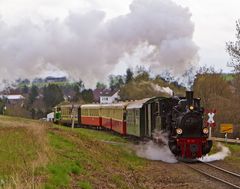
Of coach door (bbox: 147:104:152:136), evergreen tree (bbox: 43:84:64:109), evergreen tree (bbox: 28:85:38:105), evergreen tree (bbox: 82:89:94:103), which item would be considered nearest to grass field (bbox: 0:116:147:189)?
coach door (bbox: 147:104:152:136)

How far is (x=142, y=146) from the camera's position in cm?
2673

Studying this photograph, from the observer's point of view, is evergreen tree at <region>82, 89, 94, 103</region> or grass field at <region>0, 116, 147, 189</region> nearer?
grass field at <region>0, 116, 147, 189</region>

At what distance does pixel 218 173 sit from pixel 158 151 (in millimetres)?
6318

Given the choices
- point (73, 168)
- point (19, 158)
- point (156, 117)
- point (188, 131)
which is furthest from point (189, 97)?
point (19, 158)

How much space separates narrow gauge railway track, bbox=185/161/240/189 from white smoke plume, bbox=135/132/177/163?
180 centimetres

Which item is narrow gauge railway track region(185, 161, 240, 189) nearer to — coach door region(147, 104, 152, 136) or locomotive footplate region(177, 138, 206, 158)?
locomotive footplate region(177, 138, 206, 158)

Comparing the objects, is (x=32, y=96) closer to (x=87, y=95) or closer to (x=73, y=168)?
(x=87, y=95)

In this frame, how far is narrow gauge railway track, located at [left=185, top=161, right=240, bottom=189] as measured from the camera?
16.3 m

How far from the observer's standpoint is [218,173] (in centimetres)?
1875

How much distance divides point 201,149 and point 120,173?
6.12 m

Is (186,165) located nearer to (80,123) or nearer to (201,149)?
(201,149)

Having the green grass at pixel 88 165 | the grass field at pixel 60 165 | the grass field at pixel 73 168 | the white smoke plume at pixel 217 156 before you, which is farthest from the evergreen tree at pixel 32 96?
the grass field at pixel 60 165

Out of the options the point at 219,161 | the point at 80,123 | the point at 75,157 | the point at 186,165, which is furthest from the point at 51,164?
the point at 80,123

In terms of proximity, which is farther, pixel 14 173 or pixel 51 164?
pixel 51 164
